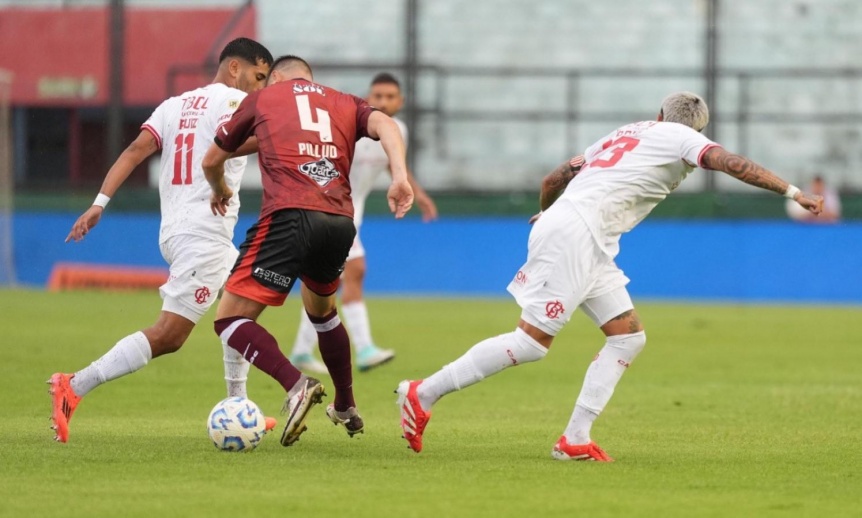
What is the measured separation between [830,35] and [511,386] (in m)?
18.1

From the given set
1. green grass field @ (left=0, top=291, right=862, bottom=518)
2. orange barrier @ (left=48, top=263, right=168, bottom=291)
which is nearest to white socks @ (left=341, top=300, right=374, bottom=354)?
green grass field @ (left=0, top=291, right=862, bottom=518)

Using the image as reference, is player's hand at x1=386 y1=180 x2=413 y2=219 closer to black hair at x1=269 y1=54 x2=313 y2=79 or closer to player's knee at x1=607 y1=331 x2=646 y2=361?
black hair at x1=269 y1=54 x2=313 y2=79

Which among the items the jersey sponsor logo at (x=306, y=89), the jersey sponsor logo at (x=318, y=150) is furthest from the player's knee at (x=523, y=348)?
the jersey sponsor logo at (x=306, y=89)

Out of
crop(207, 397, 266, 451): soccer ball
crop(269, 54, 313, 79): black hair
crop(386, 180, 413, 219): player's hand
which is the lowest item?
crop(207, 397, 266, 451): soccer ball

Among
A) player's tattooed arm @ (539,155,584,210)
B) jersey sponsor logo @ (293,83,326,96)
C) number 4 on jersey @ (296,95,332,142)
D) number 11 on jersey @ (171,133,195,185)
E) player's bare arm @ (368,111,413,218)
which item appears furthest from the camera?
number 11 on jersey @ (171,133,195,185)

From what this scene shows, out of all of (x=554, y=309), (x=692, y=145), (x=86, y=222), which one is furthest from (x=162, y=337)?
(x=692, y=145)

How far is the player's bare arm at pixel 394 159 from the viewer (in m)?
6.91

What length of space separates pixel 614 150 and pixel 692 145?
0.49 metres

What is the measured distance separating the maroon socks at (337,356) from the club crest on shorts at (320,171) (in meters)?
0.82

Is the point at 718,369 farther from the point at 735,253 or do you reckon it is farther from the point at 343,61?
the point at 343,61

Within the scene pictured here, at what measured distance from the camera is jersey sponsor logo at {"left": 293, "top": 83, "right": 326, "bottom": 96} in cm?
745

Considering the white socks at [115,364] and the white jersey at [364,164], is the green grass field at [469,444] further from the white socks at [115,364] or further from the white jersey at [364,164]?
the white jersey at [364,164]

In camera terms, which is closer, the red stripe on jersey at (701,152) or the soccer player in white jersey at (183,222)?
the red stripe on jersey at (701,152)

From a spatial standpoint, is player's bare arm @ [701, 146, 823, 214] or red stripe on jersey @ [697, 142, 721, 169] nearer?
player's bare arm @ [701, 146, 823, 214]
